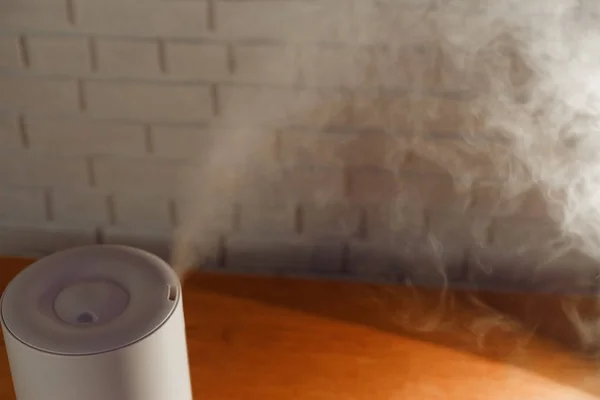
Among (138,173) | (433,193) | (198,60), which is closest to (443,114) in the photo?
(433,193)

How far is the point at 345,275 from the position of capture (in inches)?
44.4

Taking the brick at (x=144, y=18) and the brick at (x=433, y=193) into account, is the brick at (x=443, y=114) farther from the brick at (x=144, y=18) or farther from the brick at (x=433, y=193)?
the brick at (x=144, y=18)

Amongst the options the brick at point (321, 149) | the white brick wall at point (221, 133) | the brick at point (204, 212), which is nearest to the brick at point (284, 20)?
the white brick wall at point (221, 133)

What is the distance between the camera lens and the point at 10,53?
3.27ft

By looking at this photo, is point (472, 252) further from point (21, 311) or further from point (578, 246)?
point (21, 311)

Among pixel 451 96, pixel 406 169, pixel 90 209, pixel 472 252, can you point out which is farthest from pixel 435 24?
pixel 90 209

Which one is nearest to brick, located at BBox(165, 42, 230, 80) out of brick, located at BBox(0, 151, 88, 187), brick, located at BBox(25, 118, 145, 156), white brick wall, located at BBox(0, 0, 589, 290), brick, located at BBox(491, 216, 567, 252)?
white brick wall, located at BBox(0, 0, 589, 290)

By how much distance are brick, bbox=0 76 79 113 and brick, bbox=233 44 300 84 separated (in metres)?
0.23

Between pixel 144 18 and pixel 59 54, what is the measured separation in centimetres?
13

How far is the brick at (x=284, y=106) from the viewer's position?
3.26ft

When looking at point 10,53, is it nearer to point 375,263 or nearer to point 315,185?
point 315,185

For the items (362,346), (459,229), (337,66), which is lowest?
(362,346)

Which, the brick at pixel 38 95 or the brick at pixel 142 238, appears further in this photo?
the brick at pixel 142 238

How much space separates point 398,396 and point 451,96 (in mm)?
387
